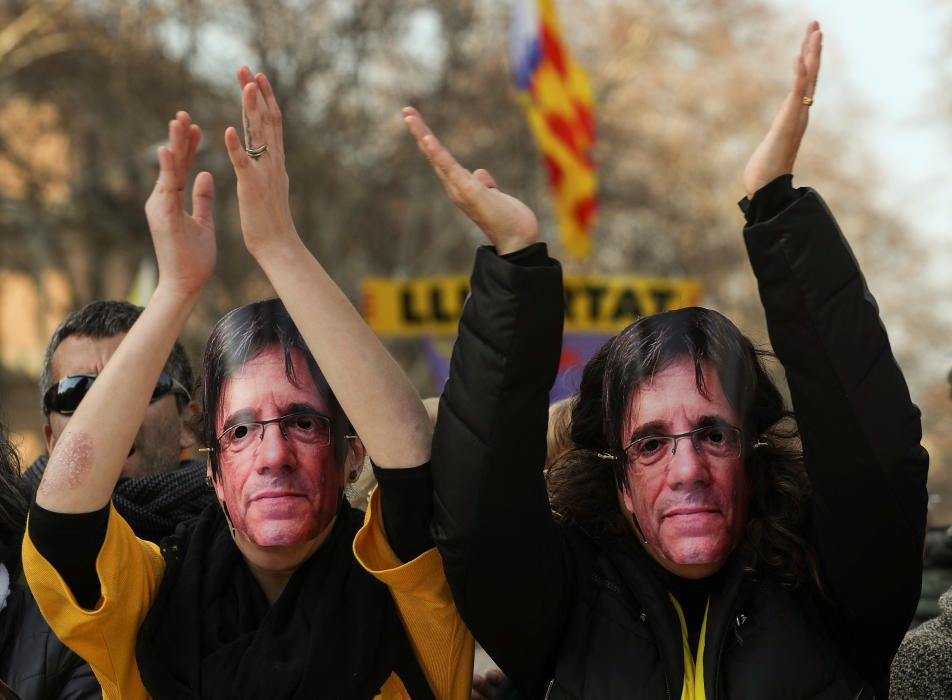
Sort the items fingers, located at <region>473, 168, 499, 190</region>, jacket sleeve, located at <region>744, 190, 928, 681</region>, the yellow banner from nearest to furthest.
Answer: jacket sleeve, located at <region>744, 190, 928, 681</region>
fingers, located at <region>473, 168, 499, 190</region>
the yellow banner

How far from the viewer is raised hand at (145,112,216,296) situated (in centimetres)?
258

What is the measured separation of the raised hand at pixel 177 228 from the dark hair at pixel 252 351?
0.14 m

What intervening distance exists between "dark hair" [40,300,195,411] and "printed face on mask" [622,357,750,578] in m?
1.39

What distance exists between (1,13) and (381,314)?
866 centimetres

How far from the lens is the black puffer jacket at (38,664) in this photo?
283cm

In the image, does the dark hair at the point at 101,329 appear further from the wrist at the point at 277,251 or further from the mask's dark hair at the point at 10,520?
the wrist at the point at 277,251

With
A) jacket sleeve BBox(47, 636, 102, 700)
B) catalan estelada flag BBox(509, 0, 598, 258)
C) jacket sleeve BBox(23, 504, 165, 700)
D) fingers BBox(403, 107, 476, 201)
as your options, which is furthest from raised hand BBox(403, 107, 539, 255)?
catalan estelada flag BBox(509, 0, 598, 258)

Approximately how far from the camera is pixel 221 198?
701 inches

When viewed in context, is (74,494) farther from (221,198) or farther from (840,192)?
(840,192)

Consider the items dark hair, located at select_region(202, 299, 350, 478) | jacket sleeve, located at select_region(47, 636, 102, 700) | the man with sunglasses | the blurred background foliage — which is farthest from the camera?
the blurred background foliage

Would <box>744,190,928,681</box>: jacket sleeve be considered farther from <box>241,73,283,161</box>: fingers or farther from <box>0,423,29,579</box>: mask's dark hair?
<box>0,423,29,579</box>: mask's dark hair

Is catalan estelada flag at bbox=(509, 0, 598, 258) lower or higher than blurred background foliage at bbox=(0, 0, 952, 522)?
lower

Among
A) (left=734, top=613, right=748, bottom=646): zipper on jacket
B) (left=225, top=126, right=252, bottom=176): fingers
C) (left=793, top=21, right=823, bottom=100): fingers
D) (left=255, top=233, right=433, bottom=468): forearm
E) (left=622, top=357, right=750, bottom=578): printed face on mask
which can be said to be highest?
(left=793, top=21, right=823, bottom=100): fingers

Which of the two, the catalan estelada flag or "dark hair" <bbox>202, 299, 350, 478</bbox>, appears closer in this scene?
"dark hair" <bbox>202, 299, 350, 478</bbox>
